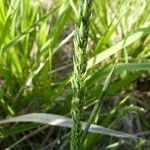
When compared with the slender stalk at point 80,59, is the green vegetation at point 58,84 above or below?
below

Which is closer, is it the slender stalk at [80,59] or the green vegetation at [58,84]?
the slender stalk at [80,59]

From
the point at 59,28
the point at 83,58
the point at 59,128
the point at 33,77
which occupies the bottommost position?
the point at 59,128

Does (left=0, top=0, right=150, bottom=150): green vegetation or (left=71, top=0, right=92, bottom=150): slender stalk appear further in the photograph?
(left=0, top=0, right=150, bottom=150): green vegetation

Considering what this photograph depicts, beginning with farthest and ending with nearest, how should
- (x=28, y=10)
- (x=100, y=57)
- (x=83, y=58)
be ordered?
(x=28, y=10) < (x=100, y=57) < (x=83, y=58)

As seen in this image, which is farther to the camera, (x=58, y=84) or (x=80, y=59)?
(x=58, y=84)

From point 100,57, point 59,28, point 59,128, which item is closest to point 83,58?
point 100,57

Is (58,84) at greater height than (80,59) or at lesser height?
lesser

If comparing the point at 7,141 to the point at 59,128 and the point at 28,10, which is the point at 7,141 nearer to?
the point at 59,128

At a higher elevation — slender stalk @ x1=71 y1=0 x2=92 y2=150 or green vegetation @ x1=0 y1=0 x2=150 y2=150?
slender stalk @ x1=71 y1=0 x2=92 y2=150
